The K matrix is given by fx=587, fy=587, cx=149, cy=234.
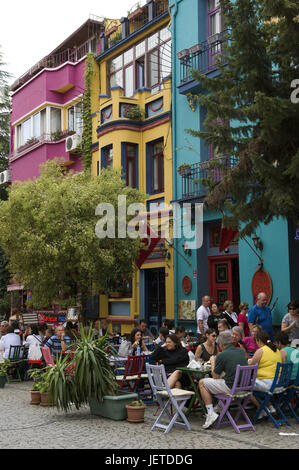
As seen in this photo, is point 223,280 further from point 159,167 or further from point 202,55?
point 202,55

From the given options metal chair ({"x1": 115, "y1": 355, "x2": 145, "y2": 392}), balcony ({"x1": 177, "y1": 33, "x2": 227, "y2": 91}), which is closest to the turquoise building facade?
balcony ({"x1": 177, "y1": 33, "x2": 227, "y2": 91})

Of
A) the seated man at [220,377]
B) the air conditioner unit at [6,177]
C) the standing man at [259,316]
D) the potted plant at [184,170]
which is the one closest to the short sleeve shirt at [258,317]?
the standing man at [259,316]

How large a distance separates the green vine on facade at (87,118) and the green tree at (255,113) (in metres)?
13.8

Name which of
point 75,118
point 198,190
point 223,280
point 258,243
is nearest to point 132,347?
point 258,243

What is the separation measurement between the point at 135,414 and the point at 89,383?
3.00ft

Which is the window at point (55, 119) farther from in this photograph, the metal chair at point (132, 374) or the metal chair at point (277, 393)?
the metal chair at point (277, 393)

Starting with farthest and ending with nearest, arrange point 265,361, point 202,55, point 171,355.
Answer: point 202,55 < point 171,355 < point 265,361

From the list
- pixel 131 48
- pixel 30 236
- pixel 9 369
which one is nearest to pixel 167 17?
pixel 131 48

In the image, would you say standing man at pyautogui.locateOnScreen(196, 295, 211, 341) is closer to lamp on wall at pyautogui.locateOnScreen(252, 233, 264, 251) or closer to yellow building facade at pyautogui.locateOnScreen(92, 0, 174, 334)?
lamp on wall at pyautogui.locateOnScreen(252, 233, 264, 251)

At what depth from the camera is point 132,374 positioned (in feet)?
35.2

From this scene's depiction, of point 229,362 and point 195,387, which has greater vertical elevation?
point 229,362

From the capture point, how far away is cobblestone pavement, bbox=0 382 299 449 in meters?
7.94

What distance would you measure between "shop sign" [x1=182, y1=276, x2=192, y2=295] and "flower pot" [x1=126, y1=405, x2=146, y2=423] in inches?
346

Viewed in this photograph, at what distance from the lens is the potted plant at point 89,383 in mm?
9695
